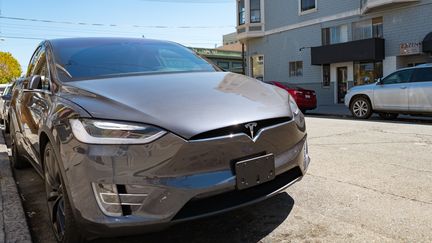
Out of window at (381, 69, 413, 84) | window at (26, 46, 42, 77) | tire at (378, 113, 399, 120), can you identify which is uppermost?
window at (26, 46, 42, 77)

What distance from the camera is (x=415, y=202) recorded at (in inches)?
153

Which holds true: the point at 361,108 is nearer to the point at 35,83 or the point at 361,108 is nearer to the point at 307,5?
the point at 35,83

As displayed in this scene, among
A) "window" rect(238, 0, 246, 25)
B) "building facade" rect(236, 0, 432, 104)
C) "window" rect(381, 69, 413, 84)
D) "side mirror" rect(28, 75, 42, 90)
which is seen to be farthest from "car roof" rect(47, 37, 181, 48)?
"window" rect(238, 0, 246, 25)

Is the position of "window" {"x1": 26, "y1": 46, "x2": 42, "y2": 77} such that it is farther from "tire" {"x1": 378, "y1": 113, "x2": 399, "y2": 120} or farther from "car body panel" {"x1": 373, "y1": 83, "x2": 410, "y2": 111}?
"tire" {"x1": 378, "y1": 113, "x2": 399, "y2": 120}

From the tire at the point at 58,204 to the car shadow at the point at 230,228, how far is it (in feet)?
1.17

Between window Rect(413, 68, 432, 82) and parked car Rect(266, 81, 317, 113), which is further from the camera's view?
parked car Rect(266, 81, 317, 113)

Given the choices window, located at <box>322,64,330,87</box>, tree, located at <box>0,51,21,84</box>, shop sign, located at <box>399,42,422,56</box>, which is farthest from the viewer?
tree, located at <box>0,51,21,84</box>

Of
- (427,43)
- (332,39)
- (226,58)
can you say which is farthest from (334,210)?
(226,58)

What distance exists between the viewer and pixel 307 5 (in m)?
26.0

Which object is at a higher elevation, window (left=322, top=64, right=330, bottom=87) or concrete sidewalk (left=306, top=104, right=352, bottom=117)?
window (left=322, top=64, right=330, bottom=87)

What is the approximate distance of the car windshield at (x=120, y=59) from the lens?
12.1 feet

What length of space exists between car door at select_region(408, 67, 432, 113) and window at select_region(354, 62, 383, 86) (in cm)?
1075

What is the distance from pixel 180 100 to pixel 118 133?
52 centimetres

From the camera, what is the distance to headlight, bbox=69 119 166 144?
2.54 meters
